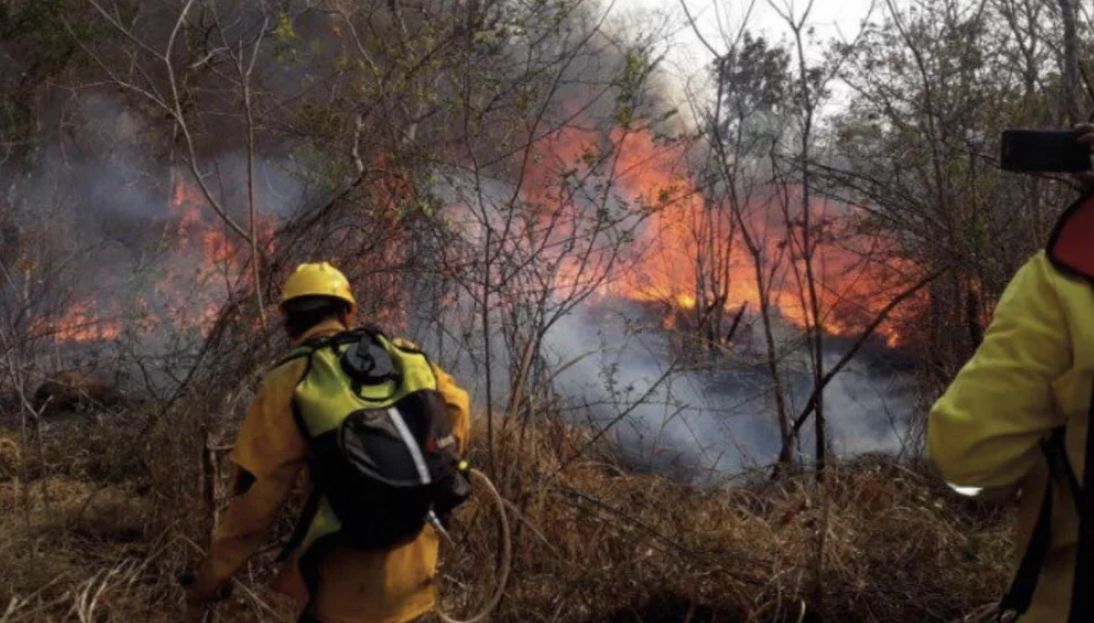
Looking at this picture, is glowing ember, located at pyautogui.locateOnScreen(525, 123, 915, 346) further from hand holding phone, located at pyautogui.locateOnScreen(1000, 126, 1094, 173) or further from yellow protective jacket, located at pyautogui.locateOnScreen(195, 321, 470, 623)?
hand holding phone, located at pyautogui.locateOnScreen(1000, 126, 1094, 173)

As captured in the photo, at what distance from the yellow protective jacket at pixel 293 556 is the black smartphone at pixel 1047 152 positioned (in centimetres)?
210

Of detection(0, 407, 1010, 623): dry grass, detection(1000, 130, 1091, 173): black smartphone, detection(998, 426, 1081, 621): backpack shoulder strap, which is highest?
detection(1000, 130, 1091, 173): black smartphone

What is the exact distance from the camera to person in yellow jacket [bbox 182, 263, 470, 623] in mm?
3201

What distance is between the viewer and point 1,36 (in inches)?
526

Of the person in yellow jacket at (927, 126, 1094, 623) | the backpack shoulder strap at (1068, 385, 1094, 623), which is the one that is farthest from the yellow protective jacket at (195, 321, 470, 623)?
the backpack shoulder strap at (1068, 385, 1094, 623)

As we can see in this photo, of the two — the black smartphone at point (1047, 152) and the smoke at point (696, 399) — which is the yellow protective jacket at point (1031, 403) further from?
the smoke at point (696, 399)

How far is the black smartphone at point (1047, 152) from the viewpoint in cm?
202

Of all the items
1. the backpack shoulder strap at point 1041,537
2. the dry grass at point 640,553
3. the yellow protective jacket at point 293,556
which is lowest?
the dry grass at point 640,553

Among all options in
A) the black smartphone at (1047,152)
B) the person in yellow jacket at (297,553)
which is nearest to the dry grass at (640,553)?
the person in yellow jacket at (297,553)

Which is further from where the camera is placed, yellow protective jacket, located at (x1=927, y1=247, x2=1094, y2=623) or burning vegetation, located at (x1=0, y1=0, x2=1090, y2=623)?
burning vegetation, located at (x1=0, y1=0, x2=1090, y2=623)

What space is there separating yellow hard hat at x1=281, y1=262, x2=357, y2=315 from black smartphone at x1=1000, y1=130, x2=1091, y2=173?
2.20 meters

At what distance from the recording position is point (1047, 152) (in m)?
2.04

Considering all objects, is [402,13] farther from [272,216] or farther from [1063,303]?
[1063,303]

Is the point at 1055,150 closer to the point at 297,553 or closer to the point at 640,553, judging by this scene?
the point at 297,553
